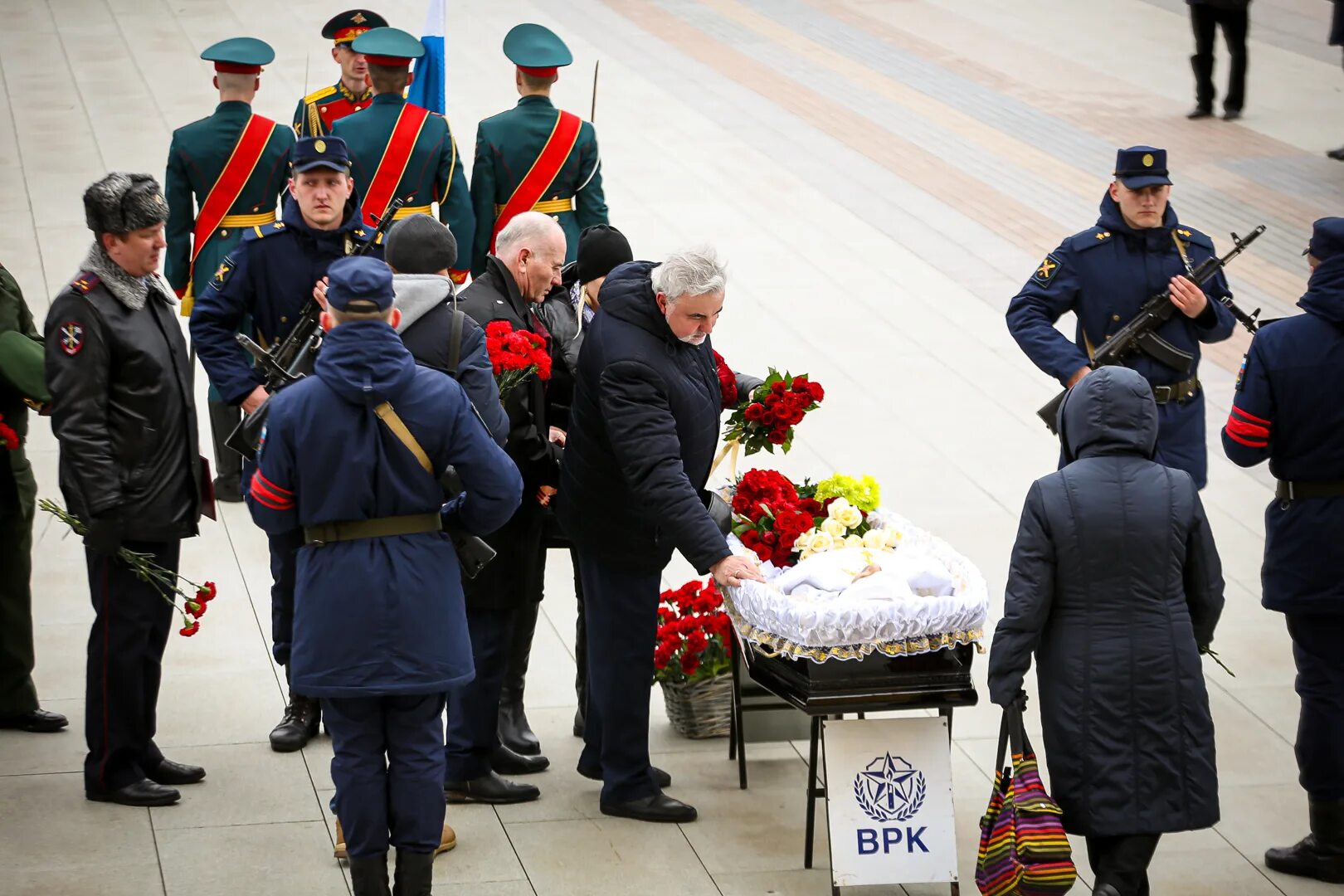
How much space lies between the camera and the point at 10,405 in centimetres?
A: 620

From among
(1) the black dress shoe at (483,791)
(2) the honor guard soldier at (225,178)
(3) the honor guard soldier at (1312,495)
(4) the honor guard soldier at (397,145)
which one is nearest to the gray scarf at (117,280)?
(1) the black dress shoe at (483,791)

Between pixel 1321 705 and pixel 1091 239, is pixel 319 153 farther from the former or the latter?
pixel 1321 705

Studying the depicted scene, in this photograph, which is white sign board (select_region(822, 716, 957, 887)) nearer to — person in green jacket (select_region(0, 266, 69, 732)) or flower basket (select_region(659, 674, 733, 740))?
flower basket (select_region(659, 674, 733, 740))

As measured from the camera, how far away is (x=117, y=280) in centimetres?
572

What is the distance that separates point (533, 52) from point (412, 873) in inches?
206

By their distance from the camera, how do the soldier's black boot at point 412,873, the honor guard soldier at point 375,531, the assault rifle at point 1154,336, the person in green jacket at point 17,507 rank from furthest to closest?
1. the assault rifle at point 1154,336
2. the person in green jacket at point 17,507
3. the soldier's black boot at point 412,873
4. the honor guard soldier at point 375,531

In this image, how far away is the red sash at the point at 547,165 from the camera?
9.21 metres

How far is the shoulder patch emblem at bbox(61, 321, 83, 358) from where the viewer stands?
18.4ft

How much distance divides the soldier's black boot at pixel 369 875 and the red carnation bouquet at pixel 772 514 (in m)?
1.58

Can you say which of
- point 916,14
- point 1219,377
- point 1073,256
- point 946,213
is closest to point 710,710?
point 1073,256

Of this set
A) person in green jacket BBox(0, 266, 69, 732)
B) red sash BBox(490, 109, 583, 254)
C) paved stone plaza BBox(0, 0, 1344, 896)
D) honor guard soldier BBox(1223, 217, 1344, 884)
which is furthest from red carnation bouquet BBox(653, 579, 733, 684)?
red sash BBox(490, 109, 583, 254)

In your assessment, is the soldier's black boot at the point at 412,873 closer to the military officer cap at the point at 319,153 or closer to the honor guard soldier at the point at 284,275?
the honor guard soldier at the point at 284,275

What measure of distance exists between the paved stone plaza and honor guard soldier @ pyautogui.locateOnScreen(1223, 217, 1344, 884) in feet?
→ 1.03

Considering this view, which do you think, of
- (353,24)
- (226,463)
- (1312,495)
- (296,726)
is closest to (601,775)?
(296,726)
